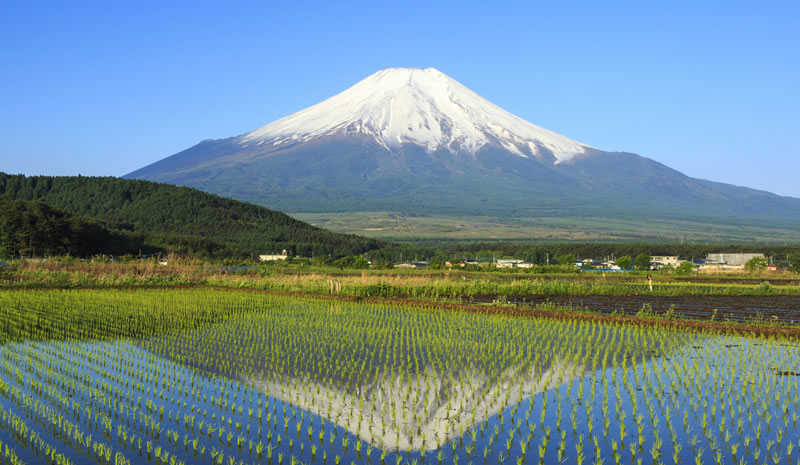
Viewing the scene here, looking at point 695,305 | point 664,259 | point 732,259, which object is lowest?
point 664,259

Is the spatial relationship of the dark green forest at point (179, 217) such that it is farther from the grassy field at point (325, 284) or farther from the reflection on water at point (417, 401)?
the reflection on water at point (417, 401)

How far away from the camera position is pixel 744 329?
16875mm

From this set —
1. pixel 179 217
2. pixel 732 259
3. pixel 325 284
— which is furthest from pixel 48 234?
pixel 732 259

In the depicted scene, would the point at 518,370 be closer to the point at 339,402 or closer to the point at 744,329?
the point at 339,402

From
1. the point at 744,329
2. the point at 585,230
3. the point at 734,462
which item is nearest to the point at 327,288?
the point at 744,329

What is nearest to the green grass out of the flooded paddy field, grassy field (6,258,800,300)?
grassy field (6,258,800,300)

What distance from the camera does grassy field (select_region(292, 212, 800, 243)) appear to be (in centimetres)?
15791

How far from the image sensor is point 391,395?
9.69 m

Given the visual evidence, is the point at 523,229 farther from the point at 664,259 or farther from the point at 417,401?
the point at 417,401

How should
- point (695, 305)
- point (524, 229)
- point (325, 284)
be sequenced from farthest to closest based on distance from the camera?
point (524, 229), point (325, 284), point (695, 305)

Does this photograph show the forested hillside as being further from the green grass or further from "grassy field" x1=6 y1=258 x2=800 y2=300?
the green grass

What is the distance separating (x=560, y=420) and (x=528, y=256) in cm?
8591

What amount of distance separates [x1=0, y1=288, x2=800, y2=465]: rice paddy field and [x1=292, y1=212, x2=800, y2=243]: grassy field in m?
127

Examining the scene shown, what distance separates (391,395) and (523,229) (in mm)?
163857
